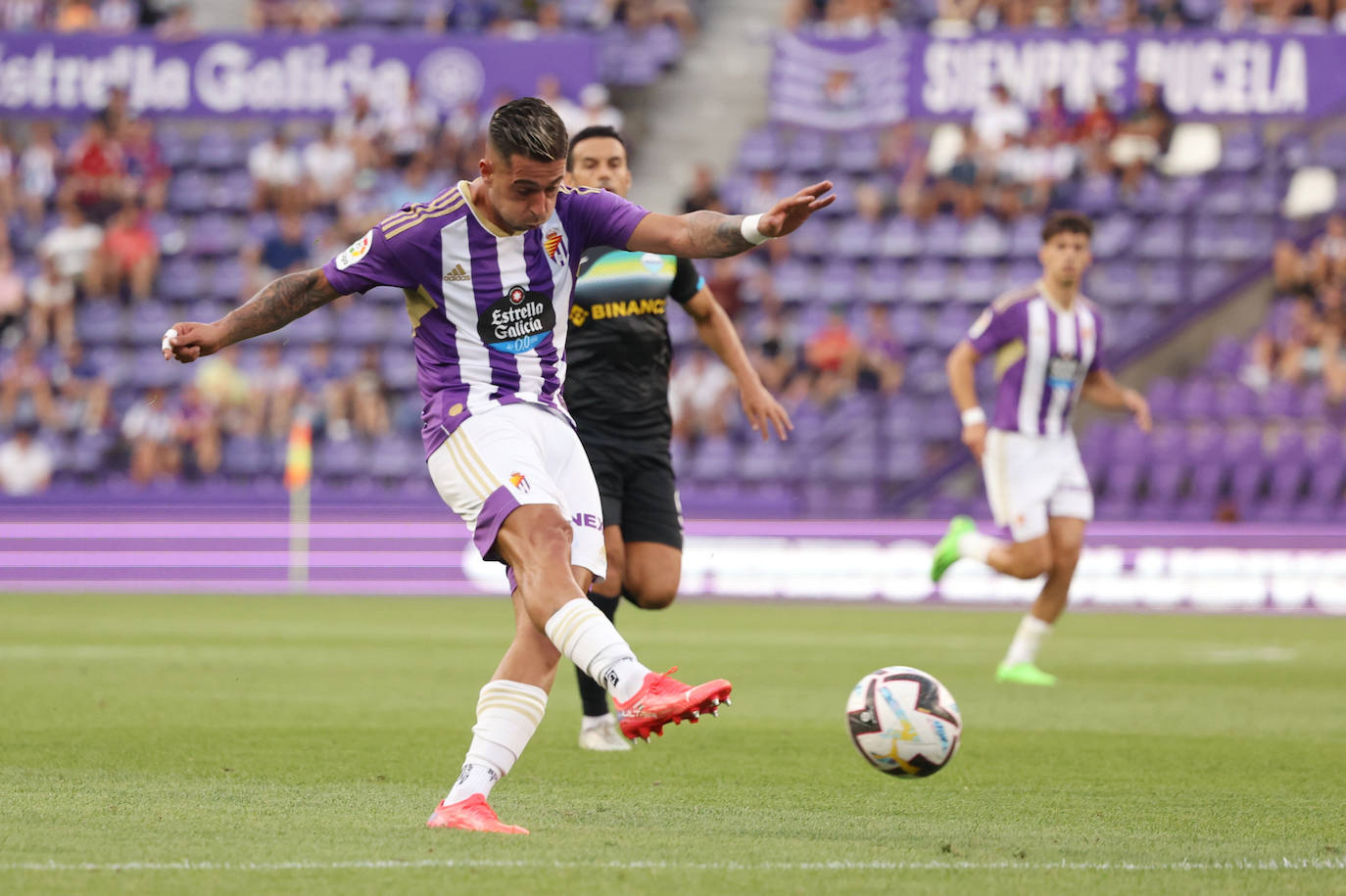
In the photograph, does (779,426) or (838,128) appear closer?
(779,426)

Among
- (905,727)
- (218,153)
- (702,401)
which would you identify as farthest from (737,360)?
(218,153)

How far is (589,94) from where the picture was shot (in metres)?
22.2

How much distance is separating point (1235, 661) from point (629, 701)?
8.06 metres

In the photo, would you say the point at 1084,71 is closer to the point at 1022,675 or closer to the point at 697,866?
the point at 1022,675

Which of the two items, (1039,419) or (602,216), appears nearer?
(602,216)

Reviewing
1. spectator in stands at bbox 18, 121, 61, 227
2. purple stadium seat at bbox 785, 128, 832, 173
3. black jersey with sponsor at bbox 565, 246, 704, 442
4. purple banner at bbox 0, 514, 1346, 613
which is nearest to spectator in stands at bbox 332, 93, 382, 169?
spectator in stands at bbox 18, 121, 61, 227

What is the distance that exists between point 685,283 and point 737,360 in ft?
1.27

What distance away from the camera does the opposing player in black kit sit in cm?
767

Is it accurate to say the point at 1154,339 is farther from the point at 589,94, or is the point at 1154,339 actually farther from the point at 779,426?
the point at 779,426

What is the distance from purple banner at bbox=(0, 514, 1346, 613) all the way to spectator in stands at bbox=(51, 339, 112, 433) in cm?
166

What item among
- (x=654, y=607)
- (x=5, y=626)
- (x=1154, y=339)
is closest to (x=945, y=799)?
(x=654, y=607)

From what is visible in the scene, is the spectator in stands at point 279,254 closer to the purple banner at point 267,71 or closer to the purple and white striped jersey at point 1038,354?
the purple banner at point 267,71

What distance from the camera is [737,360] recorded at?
7.79 m

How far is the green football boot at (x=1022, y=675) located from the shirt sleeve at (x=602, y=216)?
228 inches
